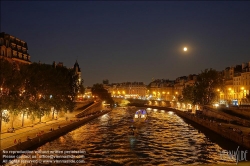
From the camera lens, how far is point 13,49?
6956 cm

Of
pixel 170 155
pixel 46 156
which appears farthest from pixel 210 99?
pixel 46 156

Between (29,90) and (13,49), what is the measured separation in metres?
25.3

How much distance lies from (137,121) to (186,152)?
111 ft

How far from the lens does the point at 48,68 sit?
2335 inches

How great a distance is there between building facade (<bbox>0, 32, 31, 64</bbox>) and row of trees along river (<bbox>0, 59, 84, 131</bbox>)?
12437 millimetres

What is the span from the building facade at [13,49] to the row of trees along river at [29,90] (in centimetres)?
1244

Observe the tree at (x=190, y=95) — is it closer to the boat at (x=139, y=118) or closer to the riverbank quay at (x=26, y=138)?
the boat at (x=139, y=118)

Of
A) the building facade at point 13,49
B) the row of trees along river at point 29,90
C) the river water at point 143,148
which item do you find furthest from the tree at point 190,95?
the building facade at point 13,49

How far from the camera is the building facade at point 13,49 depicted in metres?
65.5

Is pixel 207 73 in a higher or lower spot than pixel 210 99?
higher

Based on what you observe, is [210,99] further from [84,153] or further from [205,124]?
[84,153]

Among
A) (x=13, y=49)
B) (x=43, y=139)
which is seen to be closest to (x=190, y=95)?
(x=13, y=49)

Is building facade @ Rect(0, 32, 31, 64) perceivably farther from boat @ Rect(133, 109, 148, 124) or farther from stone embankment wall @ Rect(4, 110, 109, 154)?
boat @ Rect(133, 109, 148, 124)

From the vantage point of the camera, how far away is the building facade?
215ft
